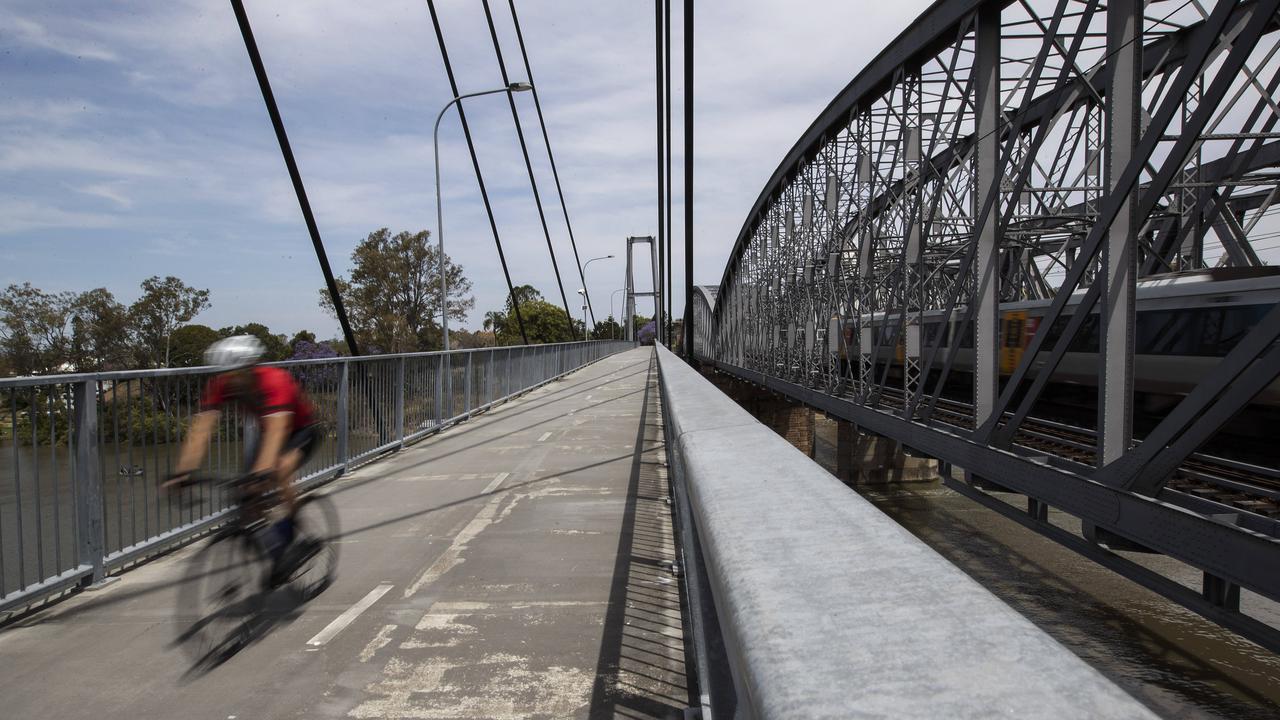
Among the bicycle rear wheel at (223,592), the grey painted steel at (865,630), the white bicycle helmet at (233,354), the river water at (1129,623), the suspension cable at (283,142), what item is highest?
the suspension cable at (283,142)

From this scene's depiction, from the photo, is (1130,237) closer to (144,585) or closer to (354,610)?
(354,610)

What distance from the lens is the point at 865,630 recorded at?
109 cm

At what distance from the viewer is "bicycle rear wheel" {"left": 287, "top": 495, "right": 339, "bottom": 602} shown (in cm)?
487

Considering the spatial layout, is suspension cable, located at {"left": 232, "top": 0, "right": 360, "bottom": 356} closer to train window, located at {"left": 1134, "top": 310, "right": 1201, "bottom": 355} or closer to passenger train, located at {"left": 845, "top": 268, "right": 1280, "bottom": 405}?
passenger train, located at {"left": 845, "top": 268, "right": 1280, "bottom": 405}

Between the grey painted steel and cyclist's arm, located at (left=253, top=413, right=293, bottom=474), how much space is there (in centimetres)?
344

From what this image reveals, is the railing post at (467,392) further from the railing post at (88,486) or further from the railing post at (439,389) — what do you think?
the railing post at (88,486)

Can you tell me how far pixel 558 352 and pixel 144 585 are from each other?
24.8 m

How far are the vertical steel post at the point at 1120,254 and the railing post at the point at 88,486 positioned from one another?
743cm

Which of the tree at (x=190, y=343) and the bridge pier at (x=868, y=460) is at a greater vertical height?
the tree at (x=190, y=343)

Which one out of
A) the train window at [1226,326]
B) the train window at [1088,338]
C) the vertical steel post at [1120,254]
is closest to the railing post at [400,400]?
the vertical steel post at [1120,254]

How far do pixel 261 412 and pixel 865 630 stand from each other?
433cm

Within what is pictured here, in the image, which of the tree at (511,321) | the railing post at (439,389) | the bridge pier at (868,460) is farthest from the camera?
the tree at (511,321)

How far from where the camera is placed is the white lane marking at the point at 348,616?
171 inches

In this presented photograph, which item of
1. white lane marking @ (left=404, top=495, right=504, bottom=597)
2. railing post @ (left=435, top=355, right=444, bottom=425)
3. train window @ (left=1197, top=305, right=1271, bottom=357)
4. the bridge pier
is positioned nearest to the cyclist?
white lane marking @ (left=404, top=495, right=504, bottom=597)
